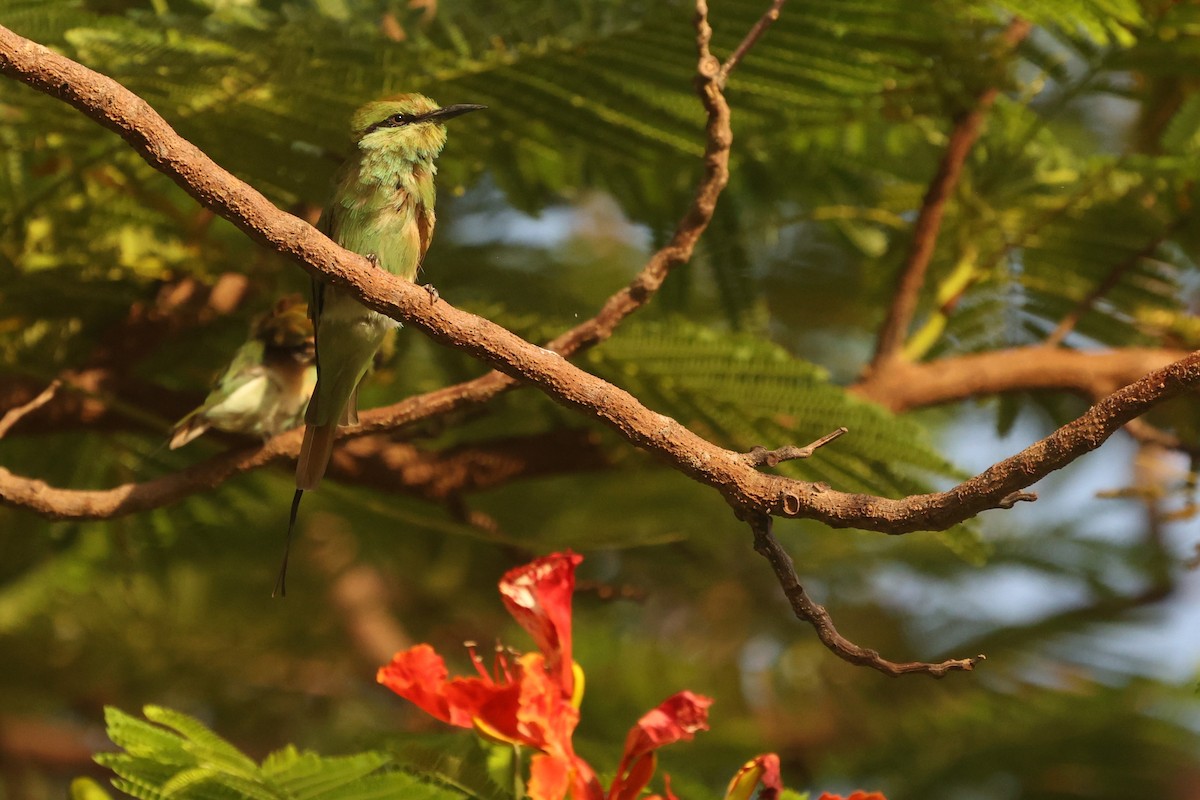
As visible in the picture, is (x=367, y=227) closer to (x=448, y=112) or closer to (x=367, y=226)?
(x=367, y=226)

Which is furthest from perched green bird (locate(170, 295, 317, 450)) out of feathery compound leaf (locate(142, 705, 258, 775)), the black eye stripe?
feathery compound leaf (locate(142, 705, 258, 775))

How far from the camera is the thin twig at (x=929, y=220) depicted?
10.3ft

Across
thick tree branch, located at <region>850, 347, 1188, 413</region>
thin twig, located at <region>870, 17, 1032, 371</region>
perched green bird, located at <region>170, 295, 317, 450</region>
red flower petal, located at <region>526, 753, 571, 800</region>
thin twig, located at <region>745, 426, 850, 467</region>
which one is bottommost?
red flower petal, located at <region>526, 753, 571, 800</region>

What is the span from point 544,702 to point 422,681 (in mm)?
186

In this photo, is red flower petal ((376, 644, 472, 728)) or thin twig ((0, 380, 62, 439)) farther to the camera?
thin twig ((0, 380, 62, 439))

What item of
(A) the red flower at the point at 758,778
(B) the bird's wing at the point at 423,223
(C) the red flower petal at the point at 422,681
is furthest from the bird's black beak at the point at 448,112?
(A) the red flower at the point at 758,778

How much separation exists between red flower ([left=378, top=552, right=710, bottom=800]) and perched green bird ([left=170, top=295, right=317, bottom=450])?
42.4 inches

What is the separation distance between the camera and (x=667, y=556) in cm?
424

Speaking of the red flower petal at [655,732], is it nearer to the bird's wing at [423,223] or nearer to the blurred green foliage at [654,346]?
the blurred green foliage at [654,346]

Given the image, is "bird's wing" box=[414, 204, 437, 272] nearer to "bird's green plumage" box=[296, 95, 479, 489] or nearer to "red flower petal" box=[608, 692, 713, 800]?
"bird's green plumage" box=[296, 95, 479, 489]

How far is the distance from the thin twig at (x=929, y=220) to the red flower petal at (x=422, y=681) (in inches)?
65.4

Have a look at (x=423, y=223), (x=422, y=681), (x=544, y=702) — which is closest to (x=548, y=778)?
(x=544, y=702)

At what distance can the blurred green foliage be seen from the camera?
2729mm

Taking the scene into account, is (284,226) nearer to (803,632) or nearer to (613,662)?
(613,662)
